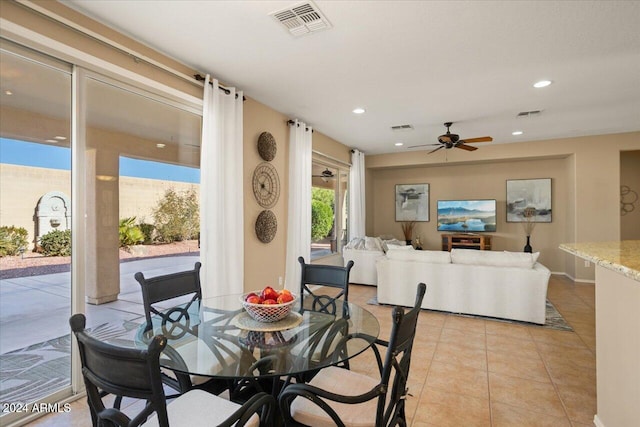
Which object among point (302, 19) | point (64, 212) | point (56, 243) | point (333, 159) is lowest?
point (56, 243)

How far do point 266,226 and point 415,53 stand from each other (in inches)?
105

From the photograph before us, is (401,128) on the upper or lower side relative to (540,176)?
upper

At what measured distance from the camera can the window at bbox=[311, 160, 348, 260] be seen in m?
6.07

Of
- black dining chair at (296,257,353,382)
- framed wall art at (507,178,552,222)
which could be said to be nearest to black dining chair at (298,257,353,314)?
black dining chair at (296,257,353,382)

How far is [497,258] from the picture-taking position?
403 centimetres

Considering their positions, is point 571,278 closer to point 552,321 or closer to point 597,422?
point 552,321

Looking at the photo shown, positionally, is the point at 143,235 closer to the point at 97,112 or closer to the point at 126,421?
the point at 97,112

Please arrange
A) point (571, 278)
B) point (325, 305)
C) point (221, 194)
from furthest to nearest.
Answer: point (571, 278)
point (221, 194)
point (325, 305)

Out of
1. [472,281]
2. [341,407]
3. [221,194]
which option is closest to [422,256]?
[472,281]

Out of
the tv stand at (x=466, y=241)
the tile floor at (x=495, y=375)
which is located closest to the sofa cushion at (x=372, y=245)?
the tile floor at (x=495, y=375)

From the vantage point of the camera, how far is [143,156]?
9.47ft

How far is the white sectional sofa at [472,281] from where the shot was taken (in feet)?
12.5

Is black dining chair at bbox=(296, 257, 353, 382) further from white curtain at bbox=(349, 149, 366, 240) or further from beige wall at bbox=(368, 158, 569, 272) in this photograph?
beige wall at bbox=(368, 158, 569, 272)

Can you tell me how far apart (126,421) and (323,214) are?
559cm
